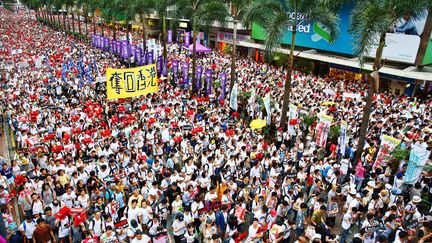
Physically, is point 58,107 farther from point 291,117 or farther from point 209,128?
point 291,117

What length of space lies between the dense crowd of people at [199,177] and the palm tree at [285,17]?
263cm

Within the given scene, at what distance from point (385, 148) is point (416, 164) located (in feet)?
4.05

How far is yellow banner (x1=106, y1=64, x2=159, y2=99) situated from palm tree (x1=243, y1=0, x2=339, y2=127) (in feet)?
17.5

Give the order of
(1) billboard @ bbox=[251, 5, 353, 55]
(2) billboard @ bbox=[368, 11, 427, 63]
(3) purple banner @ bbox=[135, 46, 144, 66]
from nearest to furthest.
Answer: (2) billboard @ bbox=[368, 11, 427, 63] < (1) billboard @ bbox=[251, 5, 353, 55] < (3) purple banner @ bbox=[135, 46, 144, 66]

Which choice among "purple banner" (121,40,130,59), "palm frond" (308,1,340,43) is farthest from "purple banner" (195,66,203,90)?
"purple banner" (121,40,130,59)

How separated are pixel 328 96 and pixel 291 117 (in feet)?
21.9

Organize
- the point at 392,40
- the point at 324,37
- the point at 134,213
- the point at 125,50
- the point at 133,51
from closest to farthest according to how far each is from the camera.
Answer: the point at 134,213 → the point at 392,40 → the point at 324,37 → the point at 133,51 → the point at 125,50

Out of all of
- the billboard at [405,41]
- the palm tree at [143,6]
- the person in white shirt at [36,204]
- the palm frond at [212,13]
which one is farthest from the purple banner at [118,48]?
the person in white shirt at [36,204]

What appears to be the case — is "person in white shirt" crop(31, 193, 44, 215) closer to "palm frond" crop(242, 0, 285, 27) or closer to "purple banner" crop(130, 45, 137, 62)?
"palm frond" crop(242, 0, 285, 27)

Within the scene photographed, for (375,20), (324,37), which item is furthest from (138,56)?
(375,20)

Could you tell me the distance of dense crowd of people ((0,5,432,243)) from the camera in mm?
7375

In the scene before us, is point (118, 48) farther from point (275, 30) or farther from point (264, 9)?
point (275, 30)

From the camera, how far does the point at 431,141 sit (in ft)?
37.6

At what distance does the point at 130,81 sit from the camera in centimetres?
1463
